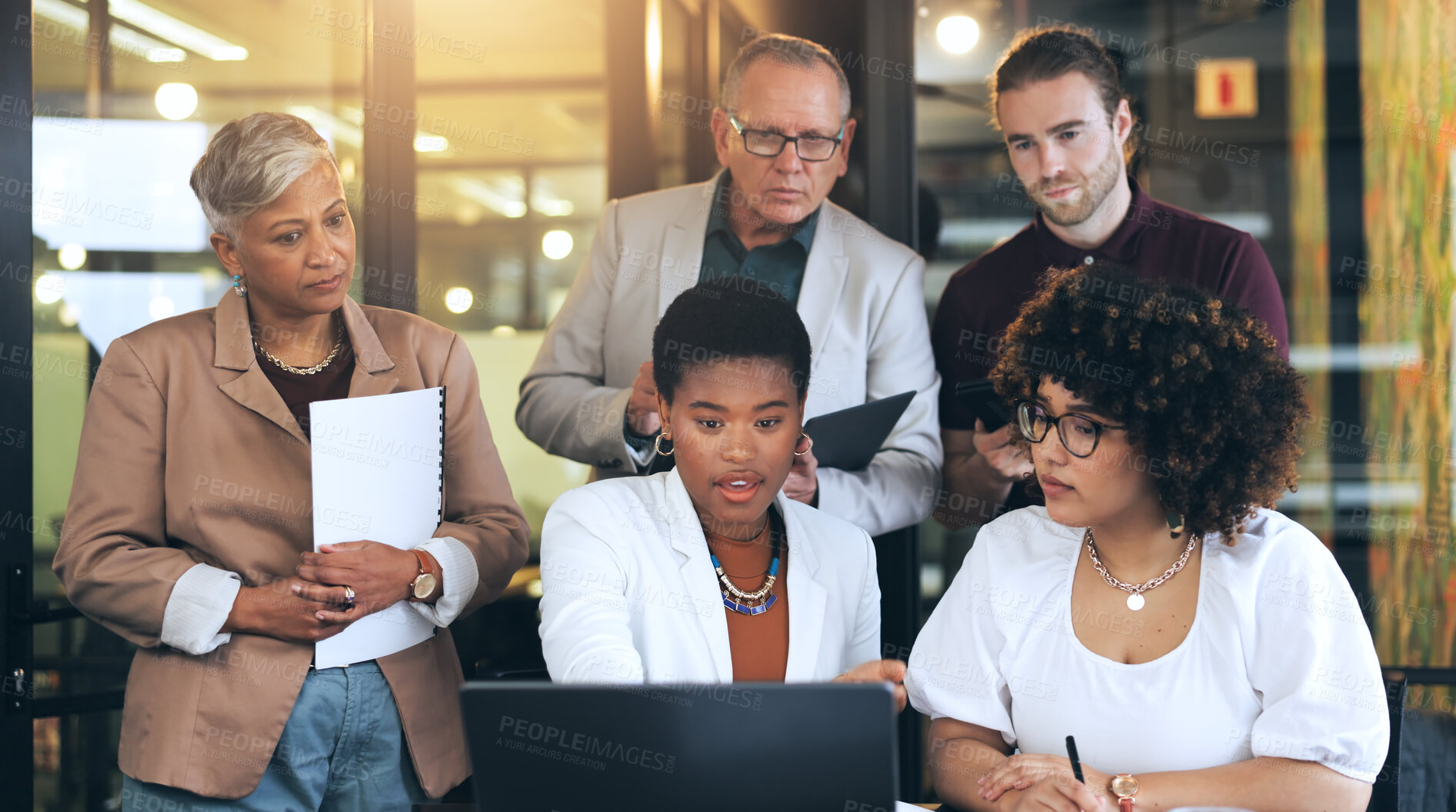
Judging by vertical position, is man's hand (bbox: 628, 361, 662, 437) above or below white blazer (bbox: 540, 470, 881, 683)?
above

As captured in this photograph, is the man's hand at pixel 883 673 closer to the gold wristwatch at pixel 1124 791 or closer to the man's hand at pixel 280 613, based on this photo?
the gold wristwatch at pixel 1124 791

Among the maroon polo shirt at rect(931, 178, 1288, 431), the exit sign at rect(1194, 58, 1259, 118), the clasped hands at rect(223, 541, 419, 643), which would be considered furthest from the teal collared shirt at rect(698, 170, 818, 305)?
the exit sign at rect(1194, 58, 1259, 118)

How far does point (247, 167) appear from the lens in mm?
1816

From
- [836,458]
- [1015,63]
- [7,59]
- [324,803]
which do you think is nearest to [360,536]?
[324,803]

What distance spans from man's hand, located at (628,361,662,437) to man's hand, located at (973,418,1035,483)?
690mm

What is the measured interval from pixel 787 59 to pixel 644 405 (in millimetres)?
867

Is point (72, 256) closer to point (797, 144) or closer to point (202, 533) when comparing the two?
point (202, 533)

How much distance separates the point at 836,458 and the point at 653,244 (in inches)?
30.8

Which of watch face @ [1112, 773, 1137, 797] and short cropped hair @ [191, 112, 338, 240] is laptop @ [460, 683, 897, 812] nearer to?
watch face @ [1112, 773, 1137, 797]

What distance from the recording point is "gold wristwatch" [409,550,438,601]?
1895mm

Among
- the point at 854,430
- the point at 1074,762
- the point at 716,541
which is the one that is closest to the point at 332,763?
the point at 716,541

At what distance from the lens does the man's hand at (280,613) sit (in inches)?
70.7

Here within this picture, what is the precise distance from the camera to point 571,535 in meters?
1.80

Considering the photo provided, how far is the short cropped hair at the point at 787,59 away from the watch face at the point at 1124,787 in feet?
5.03
